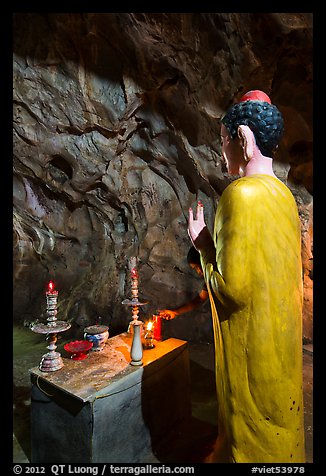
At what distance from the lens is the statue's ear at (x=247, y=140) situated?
78.4 inches

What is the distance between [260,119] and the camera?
77.2 inches

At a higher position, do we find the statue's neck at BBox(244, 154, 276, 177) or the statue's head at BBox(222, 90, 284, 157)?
the statue's head at BBox(222, 90, 284, 157)

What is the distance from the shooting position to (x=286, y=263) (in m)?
1.90

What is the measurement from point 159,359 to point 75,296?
5.42 meters

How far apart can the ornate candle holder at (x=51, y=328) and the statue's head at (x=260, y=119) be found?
84.9 inches

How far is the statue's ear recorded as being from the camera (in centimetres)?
199

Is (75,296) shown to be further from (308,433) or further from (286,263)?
(286,263)

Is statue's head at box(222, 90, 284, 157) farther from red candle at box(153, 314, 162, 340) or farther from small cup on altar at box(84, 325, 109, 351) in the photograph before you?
small cup on altar at box(84, 325, 109, 351)

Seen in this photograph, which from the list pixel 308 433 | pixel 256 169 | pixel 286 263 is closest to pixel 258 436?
pixel 286 263

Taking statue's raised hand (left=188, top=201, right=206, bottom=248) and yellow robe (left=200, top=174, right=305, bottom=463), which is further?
statue's raised hand (left=188, top=201, right=206, bottom=248)

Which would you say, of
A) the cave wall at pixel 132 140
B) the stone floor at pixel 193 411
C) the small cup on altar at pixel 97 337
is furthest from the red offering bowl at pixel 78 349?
the cave wall at pixel 132 140

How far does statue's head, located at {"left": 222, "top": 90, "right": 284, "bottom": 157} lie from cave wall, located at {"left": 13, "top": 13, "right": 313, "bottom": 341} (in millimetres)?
3028

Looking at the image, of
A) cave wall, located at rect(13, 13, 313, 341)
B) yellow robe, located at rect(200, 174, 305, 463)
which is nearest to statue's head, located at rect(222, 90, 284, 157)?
yellow robe, located at rect(200, 174, 305, 463)

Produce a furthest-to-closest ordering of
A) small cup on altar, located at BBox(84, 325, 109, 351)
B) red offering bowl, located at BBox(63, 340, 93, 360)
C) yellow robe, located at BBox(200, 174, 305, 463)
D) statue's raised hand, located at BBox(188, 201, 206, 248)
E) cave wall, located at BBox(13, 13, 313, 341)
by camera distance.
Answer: cave wall, located at BBox(13, 13, 313, 341) → small cup on altar, located at BBox(84, 325, 109, 351) → red offering bowl, located at BBox(63, 340, 93, 360) → statue's raised hand, located at BBox(188, 201, 206, 248) → yellow robe, located at BBox(200, 174, 305, 463)
